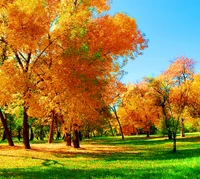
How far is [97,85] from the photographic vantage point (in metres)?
23.7

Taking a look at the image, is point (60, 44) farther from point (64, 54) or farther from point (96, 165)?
point (96, 165)

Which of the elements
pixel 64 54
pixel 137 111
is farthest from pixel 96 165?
pixel 137 111

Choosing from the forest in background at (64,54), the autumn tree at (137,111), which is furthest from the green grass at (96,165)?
the autumn tree at (137,111)

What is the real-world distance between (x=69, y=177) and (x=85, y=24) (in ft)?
42.6

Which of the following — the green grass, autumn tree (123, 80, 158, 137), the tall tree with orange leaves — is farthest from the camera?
autumn tree (123, 80, 158, 137)

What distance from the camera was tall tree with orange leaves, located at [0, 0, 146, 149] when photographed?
845 inches

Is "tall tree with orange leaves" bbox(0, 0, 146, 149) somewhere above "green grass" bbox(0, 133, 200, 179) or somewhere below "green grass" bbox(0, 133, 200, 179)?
above

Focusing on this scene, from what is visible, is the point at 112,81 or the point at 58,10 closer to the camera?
the point at 58,10

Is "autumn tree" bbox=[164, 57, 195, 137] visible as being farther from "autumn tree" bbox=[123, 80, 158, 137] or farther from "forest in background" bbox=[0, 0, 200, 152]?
"autumn tree" bbox=[123, 80, 158, 137]

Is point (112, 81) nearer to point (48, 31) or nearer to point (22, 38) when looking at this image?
point (48, 31)

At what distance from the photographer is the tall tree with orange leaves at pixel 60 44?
21469mm

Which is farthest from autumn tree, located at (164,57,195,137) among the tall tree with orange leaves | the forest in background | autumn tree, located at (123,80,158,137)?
autumn tree, located at (123,80,158,137)

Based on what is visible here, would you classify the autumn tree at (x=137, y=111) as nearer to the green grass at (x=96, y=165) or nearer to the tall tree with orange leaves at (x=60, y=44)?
the tall tree with orange leaves at (x=60, y=44)

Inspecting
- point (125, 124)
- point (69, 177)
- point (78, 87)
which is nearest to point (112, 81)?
point (78, 87)
